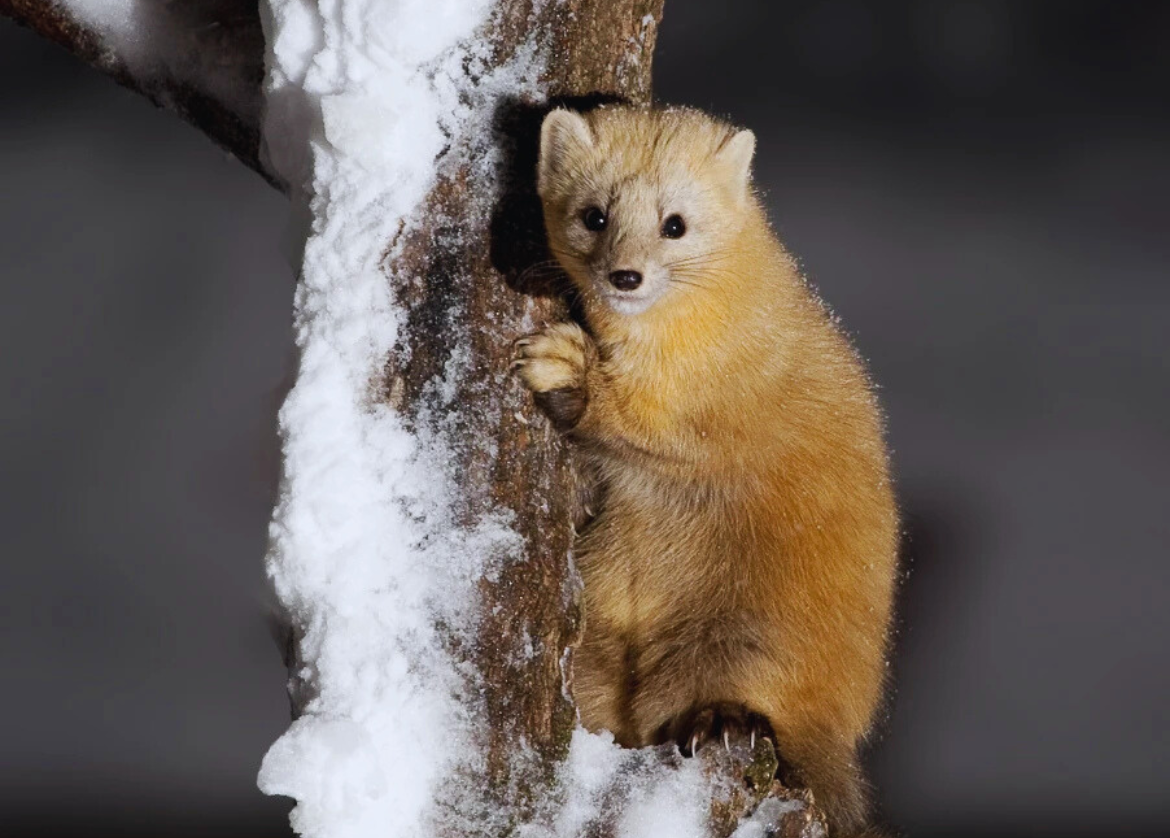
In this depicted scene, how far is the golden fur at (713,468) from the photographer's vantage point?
3.13 m

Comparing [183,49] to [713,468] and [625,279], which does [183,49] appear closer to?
[625,279]

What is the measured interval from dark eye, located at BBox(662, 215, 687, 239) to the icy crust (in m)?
0.54

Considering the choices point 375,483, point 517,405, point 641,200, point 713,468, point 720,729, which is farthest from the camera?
point 713,468

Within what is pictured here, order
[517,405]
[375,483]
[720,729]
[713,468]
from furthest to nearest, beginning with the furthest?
[713,468], [720,729], [517,405], [375,483]

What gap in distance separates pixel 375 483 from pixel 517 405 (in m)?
0.35

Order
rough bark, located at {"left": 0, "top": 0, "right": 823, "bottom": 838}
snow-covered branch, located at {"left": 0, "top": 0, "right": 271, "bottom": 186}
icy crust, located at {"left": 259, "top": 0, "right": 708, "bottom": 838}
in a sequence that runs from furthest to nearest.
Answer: snow-covered branch, located at {"left": 0, "top": 0, "right": 271, "bottom": 186}
rough bark, located at {"left": 0, "top": 0, "right": 823, "bottom": 838}
icy crust, located at {"left": 259, "top": 0, "right": 708, "bottom": 838}

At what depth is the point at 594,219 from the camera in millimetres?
3098

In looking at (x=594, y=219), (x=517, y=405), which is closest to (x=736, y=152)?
(x=594, y=219)

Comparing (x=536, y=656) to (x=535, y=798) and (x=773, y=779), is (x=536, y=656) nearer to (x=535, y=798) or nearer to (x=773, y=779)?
(x=535, y=798)

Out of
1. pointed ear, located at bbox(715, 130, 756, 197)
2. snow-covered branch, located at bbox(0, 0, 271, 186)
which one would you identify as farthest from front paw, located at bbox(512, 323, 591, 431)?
snow-covered branch, located at bbox(0, 0, 271, 186)

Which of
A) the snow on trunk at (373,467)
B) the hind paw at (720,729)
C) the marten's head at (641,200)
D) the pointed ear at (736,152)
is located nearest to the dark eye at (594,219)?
the marten's head at (641,200)

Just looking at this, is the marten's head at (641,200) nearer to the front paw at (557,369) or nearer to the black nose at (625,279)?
the black nose at (625,279)

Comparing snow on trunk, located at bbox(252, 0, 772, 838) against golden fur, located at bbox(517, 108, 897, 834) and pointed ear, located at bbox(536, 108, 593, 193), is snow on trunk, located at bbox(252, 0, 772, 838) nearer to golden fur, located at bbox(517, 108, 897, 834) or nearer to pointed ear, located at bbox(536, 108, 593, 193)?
pointed ear, located at bbox(536, 108, 593, 193)

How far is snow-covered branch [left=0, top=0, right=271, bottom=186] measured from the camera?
3395 mm
